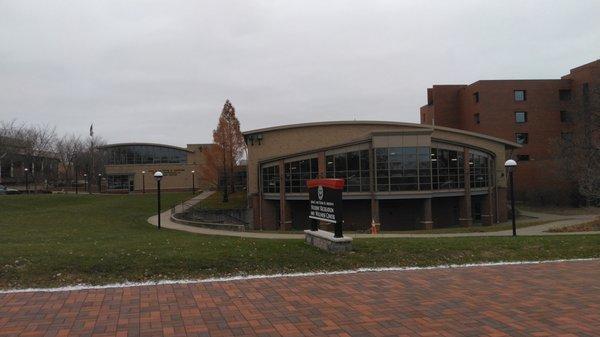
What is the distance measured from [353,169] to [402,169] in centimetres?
343

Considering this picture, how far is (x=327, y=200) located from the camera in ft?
36.0

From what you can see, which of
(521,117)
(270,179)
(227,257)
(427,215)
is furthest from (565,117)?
(227,257)

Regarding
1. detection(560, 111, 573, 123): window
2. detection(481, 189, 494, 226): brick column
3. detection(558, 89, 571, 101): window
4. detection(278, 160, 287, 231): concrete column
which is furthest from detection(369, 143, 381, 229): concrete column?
detection(558, 89, 571, 101): window

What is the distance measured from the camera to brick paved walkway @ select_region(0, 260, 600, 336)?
5.39 m

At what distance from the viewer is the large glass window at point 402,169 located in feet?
116

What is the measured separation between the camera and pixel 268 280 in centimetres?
788

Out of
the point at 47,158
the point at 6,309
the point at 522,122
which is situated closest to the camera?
the point at 6,309

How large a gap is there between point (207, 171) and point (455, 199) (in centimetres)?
2565

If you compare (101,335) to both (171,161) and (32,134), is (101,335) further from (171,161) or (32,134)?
(171,161)

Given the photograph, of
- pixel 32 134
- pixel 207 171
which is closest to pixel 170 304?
pixel 207 171

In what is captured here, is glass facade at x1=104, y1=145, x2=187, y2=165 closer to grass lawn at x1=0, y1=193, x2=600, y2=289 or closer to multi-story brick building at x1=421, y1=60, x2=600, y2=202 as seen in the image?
→ multi-story brick building at x1=421, y1=60, x2=600, y2=202

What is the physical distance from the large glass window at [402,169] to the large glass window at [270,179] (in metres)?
8.96

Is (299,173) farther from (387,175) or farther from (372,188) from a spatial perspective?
(387,175)

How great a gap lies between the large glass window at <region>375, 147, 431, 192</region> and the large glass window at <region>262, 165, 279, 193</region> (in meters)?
8.96
